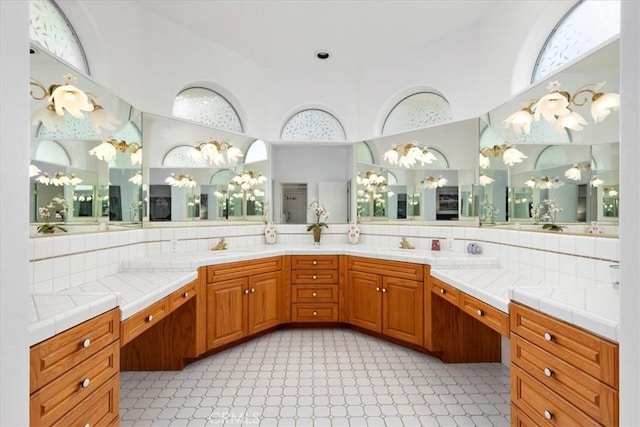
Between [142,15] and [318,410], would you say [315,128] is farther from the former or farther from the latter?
[318,410]

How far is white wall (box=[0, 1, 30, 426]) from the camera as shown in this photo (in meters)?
0.87

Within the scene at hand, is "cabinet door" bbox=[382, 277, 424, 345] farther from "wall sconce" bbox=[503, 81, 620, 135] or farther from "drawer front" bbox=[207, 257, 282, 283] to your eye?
"wall sconce" bbox=[503, 81, 620, 135]

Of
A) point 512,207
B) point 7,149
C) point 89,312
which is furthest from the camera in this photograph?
point 512,207

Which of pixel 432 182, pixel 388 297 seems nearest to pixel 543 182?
pixel 432 182

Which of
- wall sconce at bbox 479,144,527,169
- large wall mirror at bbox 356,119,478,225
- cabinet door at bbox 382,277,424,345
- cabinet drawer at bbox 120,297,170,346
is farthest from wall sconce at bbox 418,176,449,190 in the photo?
cabinet drawer at bbox 120,297,170,346

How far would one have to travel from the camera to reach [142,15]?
115 inches

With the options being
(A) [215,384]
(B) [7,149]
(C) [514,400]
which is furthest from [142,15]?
(C) [514,400]

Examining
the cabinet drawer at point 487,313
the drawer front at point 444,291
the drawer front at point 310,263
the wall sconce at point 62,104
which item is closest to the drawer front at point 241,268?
the drawer front at point 310,263

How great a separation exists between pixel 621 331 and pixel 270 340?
2.85 meters

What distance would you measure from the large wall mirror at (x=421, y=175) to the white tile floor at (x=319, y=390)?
1444 mm

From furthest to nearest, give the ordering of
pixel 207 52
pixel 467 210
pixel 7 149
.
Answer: pixel 207 52 < pixel 467 210 < pixel 7 149

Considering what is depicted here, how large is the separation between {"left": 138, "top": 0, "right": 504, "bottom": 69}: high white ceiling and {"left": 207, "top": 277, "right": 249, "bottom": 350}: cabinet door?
2434 millimetres

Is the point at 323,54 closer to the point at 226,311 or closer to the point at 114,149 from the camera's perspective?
the point at 114,149

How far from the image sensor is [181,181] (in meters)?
3.29
